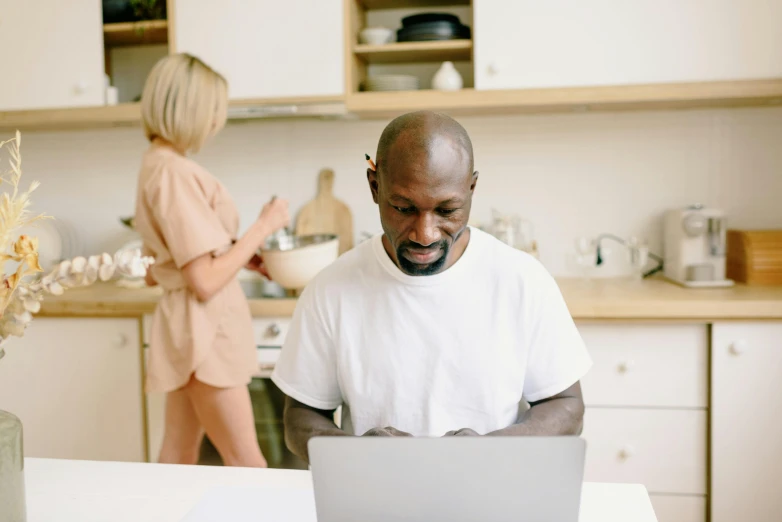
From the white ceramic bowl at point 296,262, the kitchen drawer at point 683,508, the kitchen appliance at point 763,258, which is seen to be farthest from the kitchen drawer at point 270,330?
the kitchen appliance at point 763,258

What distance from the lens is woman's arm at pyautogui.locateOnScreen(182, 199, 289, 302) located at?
5.75ft

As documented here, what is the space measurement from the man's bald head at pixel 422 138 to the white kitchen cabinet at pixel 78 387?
1574mm

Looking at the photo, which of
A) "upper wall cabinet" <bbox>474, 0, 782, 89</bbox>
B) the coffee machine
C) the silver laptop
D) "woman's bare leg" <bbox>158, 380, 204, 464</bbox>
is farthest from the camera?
the coffee machine

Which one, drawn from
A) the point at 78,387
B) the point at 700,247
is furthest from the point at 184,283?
the point at 700,247

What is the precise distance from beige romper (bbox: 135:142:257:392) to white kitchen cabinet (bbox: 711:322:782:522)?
1.33 metres

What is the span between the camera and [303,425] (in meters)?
1.05

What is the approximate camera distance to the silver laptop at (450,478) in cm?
62

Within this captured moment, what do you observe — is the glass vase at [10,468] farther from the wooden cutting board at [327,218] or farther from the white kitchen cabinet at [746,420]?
the wooden cutting board at [327,218]

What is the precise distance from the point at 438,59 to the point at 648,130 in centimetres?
81

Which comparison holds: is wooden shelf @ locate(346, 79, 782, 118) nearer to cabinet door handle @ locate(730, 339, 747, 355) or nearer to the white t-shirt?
cabinet door handle @ locate(730, 339, 747, 355)

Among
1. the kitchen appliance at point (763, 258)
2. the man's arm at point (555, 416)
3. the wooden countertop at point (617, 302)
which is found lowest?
the wooden countertop at point (617, 302)

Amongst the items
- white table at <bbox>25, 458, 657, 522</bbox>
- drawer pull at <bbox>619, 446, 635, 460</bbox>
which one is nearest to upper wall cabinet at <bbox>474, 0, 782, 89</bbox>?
drawer pull at <bbox>619, 446, 635, 460</bbox>

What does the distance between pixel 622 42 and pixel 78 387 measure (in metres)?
2.08

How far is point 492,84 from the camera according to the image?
227 centimetres
